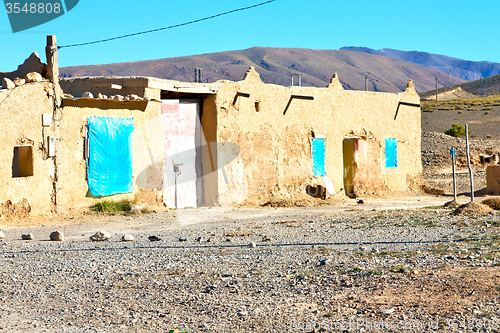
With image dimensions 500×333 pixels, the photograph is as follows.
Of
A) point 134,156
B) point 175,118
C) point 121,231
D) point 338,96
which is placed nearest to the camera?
point 121,231

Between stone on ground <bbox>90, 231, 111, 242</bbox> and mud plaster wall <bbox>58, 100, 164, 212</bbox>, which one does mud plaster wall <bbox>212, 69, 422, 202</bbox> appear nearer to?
mud plaster wall <bbox>58, 100, 164, 212</bbox>

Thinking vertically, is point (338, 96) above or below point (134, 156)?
above

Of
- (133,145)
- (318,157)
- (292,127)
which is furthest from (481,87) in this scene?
(133,145)

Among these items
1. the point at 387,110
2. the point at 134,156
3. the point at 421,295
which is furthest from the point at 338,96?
the point at 421,295

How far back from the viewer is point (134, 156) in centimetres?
1470

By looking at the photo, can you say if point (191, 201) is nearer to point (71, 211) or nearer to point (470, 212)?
point (71, 211)

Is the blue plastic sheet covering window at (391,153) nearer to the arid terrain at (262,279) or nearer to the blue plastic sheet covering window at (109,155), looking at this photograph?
the arid terrain at (262,279)

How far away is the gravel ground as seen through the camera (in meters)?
4.71

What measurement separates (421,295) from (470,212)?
7.56 meters

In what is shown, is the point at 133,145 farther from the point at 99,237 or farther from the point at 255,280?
the point at 255,280

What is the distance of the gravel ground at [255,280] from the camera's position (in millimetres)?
4707

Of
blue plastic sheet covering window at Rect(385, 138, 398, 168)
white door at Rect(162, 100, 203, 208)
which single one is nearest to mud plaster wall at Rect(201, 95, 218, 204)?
white door at Rect(162, 100, 203, 208)

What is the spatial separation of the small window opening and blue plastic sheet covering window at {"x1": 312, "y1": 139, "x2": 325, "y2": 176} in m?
8.96

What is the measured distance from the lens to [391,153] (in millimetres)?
21016
